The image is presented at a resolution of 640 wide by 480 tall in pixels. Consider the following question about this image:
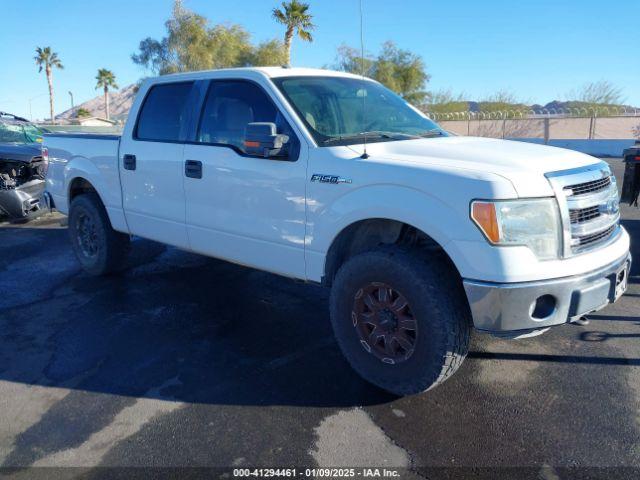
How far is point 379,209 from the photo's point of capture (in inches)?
127

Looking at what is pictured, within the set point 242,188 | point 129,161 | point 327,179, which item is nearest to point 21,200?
point 129,161

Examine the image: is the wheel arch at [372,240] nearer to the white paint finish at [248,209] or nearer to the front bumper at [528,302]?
the white paint finish at [248,209]

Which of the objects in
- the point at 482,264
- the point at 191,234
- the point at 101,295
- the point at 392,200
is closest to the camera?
the point at 482,264

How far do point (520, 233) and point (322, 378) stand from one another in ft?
5.26

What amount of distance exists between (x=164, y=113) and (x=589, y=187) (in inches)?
141

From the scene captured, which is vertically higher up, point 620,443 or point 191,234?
point 191,234

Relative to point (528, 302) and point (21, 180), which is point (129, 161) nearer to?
point (528, 302)

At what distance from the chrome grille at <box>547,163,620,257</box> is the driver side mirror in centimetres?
170

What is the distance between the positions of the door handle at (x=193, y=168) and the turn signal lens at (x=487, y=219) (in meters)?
2.36

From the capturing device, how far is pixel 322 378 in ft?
11.9

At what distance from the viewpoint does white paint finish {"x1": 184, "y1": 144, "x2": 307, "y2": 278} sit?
12.4ft

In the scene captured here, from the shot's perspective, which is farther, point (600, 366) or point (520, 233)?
point (600, 366)

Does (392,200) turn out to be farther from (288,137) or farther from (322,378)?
(322,378)

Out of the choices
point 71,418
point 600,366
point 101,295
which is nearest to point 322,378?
point 71,418
